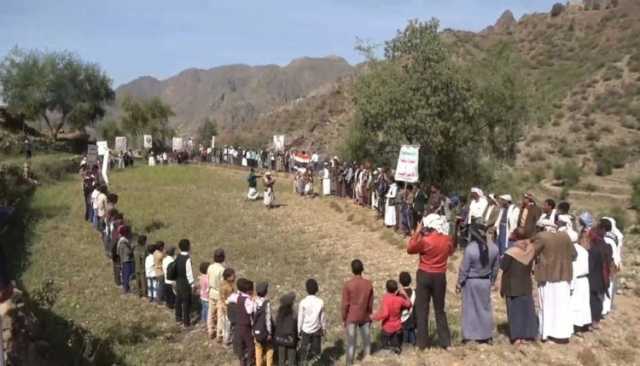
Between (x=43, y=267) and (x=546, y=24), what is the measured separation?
64.1m

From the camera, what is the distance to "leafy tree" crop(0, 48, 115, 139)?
60.0 metres

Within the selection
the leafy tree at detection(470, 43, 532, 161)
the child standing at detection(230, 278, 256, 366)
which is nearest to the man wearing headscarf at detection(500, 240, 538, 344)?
the child standing at detection(230, 278, 256, 366)

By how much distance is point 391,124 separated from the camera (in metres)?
23.6

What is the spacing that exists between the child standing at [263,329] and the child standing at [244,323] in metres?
0.14

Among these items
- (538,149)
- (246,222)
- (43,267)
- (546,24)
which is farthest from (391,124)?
(546,24)

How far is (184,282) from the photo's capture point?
1102 cm

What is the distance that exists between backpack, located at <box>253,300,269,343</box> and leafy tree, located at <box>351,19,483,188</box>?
50.2 feet

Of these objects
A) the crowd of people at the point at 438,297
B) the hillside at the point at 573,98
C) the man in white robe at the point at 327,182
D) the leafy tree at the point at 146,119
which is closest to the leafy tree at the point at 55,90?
the leafy tree at the point at 146,119

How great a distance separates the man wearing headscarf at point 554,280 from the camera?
29.9 ft

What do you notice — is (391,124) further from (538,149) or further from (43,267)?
(538,149)

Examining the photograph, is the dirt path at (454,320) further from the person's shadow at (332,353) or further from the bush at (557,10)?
the bush at (557,10)

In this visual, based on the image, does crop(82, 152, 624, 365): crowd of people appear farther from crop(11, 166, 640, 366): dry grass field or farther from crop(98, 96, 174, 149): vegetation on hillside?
crop(98, 96, 174, 149): vegetation on hillside

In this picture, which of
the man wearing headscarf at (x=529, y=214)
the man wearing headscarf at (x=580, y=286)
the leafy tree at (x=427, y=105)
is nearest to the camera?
the man wearing headscarf at (x=580, y=286)

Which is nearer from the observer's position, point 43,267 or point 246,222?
point 43,267
